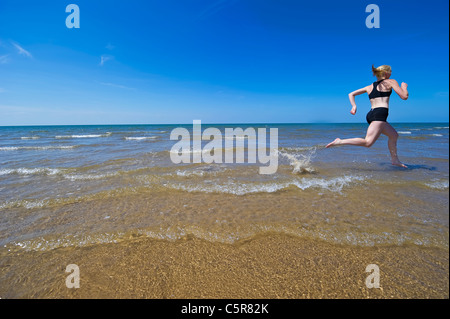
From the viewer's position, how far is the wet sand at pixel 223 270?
1918 mm

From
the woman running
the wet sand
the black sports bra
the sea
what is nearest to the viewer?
the wet sand

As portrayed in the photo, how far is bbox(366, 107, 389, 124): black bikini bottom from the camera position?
2.78m

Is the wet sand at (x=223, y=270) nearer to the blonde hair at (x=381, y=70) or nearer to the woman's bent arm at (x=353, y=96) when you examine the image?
the blonde hair at (x=381, y=70)

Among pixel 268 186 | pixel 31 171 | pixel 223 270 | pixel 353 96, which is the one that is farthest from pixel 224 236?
pixel 31 171

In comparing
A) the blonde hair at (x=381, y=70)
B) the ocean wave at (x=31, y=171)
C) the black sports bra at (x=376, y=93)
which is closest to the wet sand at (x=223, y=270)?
the black sports bra at (x=376, y=93)

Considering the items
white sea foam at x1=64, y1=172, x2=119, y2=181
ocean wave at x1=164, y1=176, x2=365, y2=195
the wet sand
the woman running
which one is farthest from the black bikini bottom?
white sea foam at x1=64, y1=172, x2=119, y2=181

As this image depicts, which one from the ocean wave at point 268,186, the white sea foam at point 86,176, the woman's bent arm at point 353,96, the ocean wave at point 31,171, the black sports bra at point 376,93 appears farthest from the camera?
the ocean wave at point 31,171

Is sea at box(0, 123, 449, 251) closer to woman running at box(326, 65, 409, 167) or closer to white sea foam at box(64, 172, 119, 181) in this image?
white sea foam at box(64, 172, 119, 181)

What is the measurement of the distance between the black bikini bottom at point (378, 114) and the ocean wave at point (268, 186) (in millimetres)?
2167

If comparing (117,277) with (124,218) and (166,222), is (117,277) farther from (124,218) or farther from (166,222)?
(124,218)

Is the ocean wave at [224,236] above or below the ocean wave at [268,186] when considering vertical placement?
below

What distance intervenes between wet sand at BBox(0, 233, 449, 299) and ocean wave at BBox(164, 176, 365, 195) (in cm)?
211
